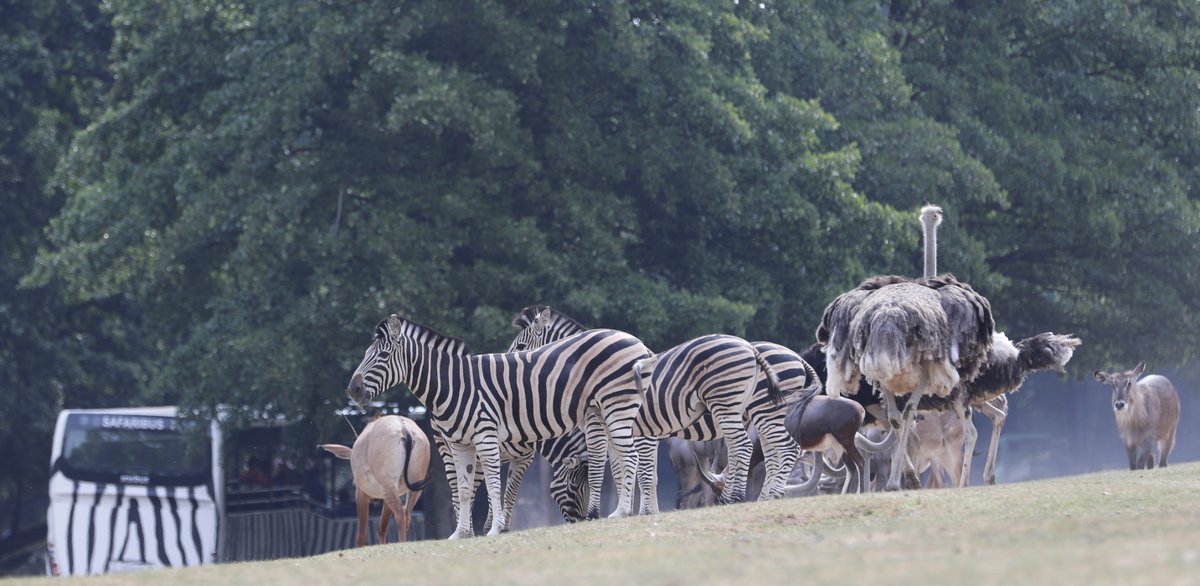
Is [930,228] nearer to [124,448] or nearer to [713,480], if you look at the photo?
[713,480]

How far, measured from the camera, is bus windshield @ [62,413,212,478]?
85.1 feet

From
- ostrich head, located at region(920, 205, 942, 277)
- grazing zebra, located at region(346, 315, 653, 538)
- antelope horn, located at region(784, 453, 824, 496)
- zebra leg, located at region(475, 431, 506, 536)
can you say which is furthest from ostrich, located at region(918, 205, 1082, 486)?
zebra leg, located at region(475, 431, 506, 536)

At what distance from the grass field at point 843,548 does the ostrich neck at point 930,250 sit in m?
2.97

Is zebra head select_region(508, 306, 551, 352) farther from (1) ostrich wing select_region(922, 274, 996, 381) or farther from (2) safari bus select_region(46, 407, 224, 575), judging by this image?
(2) safari bus select_region(46, 407, 224, 575)

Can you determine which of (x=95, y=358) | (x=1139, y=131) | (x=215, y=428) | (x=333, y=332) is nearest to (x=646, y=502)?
(x=333, y=332)

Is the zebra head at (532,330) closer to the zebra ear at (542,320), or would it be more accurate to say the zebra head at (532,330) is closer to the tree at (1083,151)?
the zebra ear at (542,320)

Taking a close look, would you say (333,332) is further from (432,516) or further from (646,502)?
(646,502)

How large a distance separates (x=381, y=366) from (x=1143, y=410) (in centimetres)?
967

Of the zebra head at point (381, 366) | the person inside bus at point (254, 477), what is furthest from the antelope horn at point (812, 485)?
the person inside bus at point (254, 477)

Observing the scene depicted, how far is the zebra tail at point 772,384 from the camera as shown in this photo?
1529 centimetres

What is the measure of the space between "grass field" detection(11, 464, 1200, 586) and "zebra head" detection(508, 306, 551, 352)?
3.64 m

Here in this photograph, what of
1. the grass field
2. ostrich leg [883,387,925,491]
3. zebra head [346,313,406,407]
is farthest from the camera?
zebra head [346,313,406,407]

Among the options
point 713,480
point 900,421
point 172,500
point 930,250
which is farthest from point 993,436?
point 172,500

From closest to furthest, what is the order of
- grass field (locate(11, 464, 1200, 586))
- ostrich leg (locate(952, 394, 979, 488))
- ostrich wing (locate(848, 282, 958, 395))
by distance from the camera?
grass field (locate(11, 464, 1200, 586)) → ostrich wing (locate(848, 282, 958, 395)) → ostrich leg (locate(952, 394, 979, 488))
